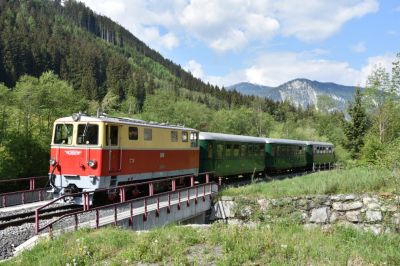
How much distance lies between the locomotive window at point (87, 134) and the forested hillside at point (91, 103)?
9.48 metres

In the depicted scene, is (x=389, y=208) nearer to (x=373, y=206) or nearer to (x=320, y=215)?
(x=373, y=206)

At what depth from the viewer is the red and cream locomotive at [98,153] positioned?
16141mm

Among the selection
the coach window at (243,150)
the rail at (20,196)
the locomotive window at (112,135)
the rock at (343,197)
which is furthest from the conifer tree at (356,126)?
the rail at (20,196)

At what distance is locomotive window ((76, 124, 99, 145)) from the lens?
16328 mm

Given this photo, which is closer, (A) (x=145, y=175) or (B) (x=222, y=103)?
(A) (x=145, y=175)

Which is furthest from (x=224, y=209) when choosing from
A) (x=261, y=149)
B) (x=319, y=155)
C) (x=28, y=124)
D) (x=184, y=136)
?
(x=319, y=155)

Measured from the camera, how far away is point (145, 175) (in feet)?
62.0

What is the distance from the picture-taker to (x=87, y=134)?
16500 millimetres

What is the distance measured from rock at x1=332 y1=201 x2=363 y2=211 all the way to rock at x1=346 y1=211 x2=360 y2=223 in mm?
191

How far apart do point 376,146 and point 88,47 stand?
4385 inches

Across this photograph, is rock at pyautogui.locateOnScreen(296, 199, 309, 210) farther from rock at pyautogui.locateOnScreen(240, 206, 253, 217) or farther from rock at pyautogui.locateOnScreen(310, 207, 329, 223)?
rock at pyautogui.locateOnScreen(240, 206, 253, 217)

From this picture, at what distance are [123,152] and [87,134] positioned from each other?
162cm

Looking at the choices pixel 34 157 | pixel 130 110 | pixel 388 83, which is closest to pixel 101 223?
pixel 34 157

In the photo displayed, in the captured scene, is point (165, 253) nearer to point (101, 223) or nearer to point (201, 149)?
point (101, 223)
